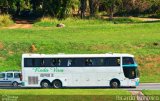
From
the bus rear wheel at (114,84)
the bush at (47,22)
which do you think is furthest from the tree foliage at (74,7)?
the bus rear wheel at (114,84)

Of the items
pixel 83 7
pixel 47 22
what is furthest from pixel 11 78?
pixel 83 7

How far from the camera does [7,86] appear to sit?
43375mm

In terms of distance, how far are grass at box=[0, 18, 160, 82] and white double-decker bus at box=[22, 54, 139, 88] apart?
5.88 metres

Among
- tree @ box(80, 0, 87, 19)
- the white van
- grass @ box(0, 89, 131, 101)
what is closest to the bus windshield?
the white van

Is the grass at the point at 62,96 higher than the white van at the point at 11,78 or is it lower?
higher

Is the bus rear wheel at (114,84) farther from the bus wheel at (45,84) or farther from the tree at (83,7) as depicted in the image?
the tree at (83,7)

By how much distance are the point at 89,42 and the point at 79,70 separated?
46.2ft

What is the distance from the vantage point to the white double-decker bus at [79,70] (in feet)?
133

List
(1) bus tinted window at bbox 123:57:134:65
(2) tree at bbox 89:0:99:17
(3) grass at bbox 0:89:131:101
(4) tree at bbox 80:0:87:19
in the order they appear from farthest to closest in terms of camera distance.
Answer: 1. (2) tree at bbox 89:0:99:17
2. (4) tree at bbox 80:0:87:19
3. (1) bus tinted window at bbox 123:57:134:65
4. (3) grass at bbox 0:89:131:101

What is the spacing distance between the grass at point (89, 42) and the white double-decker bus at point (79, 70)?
5880 millimetres

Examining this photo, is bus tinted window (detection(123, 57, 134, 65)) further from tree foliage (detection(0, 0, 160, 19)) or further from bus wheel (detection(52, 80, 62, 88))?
tree foliage (detection(0, 0, 160, 19))

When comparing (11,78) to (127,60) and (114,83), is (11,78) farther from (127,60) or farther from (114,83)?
(127,60)

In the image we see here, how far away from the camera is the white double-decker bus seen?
40.6m

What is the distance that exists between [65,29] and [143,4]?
30.4 m
